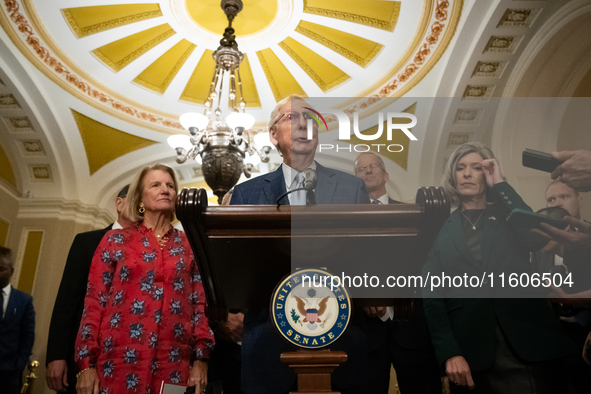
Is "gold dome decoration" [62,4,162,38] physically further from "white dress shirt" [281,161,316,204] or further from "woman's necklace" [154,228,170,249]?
"white dress shirt" [281,161,316,204]

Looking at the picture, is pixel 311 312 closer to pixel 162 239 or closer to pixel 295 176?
pixel 295 176

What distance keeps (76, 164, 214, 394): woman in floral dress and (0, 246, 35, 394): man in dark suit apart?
182 cm

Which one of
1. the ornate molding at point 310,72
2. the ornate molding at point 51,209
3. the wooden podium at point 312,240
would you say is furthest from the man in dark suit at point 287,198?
the ornate molding at point 51,209

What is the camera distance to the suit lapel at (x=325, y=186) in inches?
56.2

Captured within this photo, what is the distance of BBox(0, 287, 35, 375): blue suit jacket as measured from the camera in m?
3.10

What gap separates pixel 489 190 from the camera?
182 centimetres

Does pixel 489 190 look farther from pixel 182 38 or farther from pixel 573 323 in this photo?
pixel 182 38

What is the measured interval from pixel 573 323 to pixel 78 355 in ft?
6.13

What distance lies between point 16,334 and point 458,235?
119 inches

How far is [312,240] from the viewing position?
39.3 inches

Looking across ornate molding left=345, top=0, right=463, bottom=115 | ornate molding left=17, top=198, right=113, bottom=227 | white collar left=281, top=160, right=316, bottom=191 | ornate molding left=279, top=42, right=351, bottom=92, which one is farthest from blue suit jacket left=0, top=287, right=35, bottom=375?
ornate molding left=345, top=0, right=463, bottom=115

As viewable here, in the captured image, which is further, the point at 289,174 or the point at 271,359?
→ the point at 289,174

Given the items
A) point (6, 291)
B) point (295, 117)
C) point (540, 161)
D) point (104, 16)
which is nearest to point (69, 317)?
point (295, 117)

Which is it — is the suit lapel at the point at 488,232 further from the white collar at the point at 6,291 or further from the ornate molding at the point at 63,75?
the ornate molding at the point at 63,75
